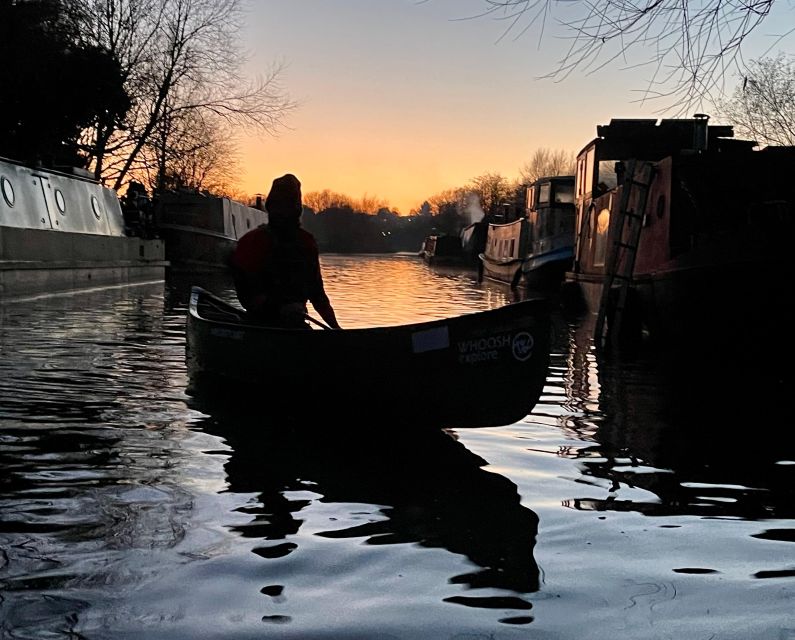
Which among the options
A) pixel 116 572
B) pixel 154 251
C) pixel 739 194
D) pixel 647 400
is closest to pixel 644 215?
pixel 739 194

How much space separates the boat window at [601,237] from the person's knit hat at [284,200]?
35.6 feet

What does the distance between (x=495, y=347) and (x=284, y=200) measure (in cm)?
293

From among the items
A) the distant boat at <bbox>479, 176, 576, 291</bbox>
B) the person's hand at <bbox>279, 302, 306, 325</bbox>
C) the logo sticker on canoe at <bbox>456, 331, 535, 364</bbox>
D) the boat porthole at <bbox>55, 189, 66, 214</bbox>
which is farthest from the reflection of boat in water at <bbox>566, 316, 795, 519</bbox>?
the distant boat at <bbox>479, 176, 576, 291</bbox>

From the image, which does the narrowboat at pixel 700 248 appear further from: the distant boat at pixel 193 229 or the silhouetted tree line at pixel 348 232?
the silhouetted tree line at pixel 348 232

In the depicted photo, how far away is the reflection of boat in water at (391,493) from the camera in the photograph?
4379mm

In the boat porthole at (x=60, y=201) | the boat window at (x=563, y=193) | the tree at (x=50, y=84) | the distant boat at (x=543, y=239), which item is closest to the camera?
the boat porthole at (x=60, y=201)

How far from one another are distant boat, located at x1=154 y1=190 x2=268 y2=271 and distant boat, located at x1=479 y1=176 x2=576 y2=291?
10.4m

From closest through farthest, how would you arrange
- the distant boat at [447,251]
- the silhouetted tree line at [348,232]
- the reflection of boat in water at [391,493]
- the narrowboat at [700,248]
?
the reflection of boat in water at [391,493] → the narrowboat at [700,248] → the distant boat at [447,251] → the silhouetted tree line at [348,232]

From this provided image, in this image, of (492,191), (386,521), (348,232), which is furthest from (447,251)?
(348,232)

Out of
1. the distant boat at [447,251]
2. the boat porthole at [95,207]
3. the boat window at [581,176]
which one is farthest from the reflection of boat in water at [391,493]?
the distant boat at [447,251]

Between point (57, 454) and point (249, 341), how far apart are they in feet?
8.44

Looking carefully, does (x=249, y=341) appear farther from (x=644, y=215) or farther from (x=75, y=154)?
(x=75, y=154)

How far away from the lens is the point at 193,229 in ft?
122

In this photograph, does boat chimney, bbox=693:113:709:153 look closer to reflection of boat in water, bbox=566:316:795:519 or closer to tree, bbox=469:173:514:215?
reflection of boat in water, bbox=566:316:795:519
